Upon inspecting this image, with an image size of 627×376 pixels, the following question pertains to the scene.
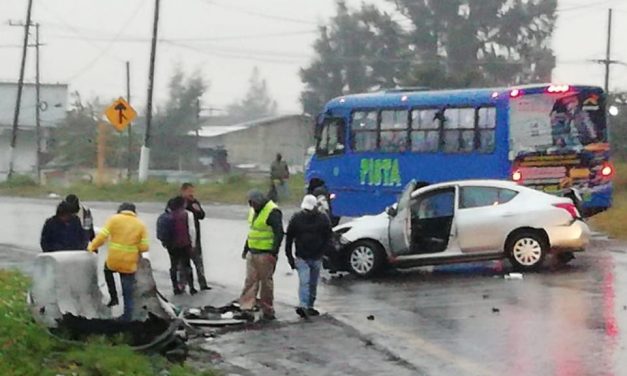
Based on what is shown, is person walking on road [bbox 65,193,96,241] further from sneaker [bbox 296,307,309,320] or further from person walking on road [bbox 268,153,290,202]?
person walking on road [bbox 268,153,290,202]

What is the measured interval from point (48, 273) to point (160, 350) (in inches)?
65.0

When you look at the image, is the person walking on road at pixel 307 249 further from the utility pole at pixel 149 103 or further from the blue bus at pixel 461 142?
the utility pole at pixel 149 103

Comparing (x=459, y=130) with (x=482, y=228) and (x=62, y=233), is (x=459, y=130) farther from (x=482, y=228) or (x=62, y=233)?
(x=62, y=233)

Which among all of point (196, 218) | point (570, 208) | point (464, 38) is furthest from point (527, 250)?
point (464, 38)

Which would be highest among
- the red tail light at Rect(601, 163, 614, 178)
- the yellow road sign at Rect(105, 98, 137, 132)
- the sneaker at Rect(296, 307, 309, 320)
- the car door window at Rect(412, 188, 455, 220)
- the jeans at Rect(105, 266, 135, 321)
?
the yellow road sign at Rect(105, 98, 137, 132)

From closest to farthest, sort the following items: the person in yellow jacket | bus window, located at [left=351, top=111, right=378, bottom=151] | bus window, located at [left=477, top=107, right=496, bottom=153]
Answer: the person in yellow jacket
bus window, located at [left=477, top=107, right=496, bottom=153]
bus window, located at [left=351, top=111, right=378, bottom=151]

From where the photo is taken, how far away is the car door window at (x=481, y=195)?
2023 centimetres

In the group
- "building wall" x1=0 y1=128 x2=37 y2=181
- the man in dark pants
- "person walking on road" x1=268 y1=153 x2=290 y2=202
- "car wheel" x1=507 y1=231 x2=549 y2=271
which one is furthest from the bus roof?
"building wall" x1=0 y1=128 x2=37 y2=181

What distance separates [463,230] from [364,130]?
33.0 ft

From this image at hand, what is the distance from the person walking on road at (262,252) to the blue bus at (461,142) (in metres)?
11.1

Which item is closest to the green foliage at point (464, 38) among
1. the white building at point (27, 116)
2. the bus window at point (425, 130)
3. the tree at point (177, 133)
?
the tree at point (177, 133)

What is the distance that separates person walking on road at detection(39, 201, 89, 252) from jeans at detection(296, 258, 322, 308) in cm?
271

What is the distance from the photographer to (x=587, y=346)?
→ 1284 centimetres

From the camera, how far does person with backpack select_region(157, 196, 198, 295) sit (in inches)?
709
